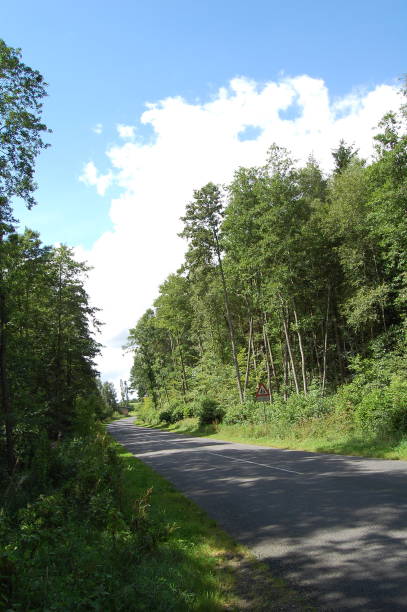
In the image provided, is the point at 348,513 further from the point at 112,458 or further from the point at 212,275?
the point at 212,275

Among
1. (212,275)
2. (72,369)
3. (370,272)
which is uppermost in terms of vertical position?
(212,275)

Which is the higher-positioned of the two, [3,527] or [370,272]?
[370,272]

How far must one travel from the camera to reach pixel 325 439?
49.6ft

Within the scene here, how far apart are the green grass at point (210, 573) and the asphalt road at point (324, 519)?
Answer: 0.22m

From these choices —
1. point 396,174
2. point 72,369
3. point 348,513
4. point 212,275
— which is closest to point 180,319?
point 212,275

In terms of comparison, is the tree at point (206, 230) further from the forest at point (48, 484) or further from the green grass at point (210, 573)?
the green grass at point (210, 573)

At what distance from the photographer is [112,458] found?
374 inches

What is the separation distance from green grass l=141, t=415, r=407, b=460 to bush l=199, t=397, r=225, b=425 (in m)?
5.33

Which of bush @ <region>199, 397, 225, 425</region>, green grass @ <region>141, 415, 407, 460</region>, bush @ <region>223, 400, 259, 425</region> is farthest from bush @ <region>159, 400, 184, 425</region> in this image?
green grass @ <region>141, 415, 407, 460</region>

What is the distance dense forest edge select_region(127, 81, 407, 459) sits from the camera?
16.2 m

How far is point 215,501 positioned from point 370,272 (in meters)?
17.9

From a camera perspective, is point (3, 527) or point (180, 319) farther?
point (180, 319)

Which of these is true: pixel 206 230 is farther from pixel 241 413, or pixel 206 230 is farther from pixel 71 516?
pixel 71 516

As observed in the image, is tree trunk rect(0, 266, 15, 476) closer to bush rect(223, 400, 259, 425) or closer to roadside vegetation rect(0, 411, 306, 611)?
roadside vegetation rect(0, 411, 306, 611)
